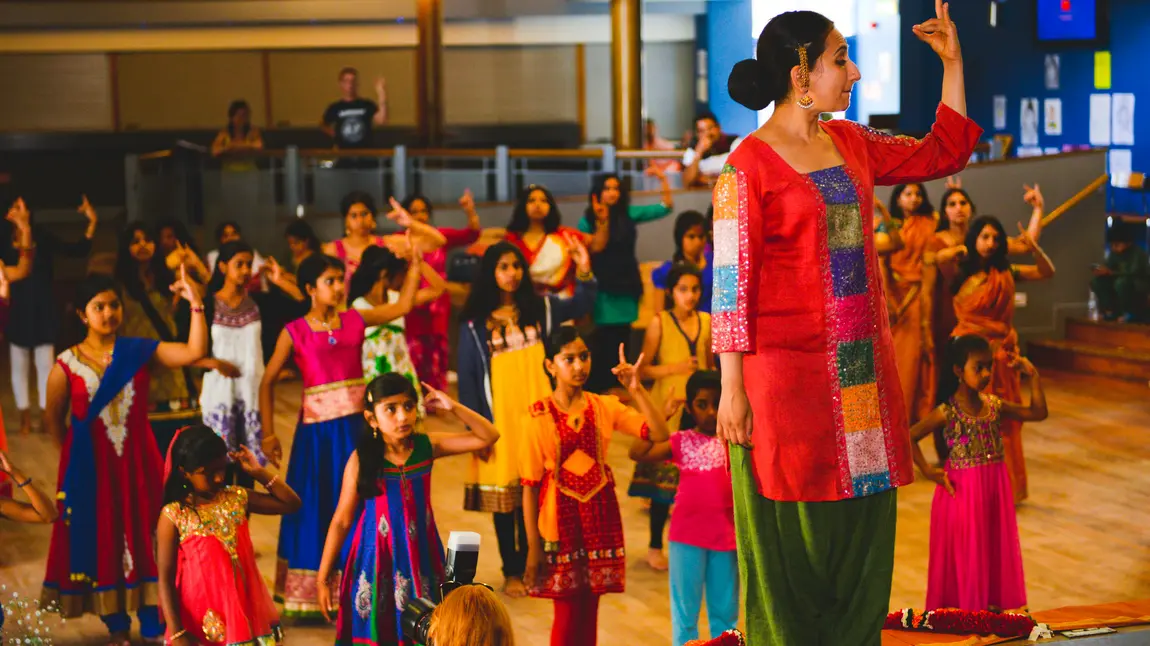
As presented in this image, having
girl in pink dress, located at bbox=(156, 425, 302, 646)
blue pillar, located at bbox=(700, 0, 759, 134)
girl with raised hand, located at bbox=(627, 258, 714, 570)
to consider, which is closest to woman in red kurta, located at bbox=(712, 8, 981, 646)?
girl in pink dress, located at bbox=(156, 425, 302, 646)

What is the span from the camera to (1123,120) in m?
10.8

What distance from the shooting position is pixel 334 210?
34.7ft

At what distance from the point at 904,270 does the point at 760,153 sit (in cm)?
425

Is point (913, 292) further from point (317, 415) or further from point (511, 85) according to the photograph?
point (511, 85)

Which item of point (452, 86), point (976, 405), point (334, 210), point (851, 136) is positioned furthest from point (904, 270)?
point (452, 86)

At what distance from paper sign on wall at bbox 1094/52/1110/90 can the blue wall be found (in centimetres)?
3

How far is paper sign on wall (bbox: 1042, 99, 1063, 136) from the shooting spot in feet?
36.7

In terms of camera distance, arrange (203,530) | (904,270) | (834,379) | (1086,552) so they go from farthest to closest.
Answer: (904,270)
(1086,552)
(203,530)
(834,379)

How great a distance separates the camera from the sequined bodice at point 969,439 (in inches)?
171

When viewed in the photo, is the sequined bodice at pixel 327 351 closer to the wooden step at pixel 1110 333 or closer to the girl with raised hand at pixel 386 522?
the girl with raised hand at pixel 386 522

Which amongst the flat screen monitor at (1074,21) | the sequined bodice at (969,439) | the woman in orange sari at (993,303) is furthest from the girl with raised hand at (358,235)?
the flat screen monitor at (1074,21)

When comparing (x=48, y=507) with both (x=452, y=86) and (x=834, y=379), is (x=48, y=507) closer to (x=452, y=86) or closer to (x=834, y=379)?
(x=834, y=379)

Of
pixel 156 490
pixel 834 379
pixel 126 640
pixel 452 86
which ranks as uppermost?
pixel 452 86

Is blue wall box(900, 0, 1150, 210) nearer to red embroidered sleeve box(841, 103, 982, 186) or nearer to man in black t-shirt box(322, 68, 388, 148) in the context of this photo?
man in black t-shirt box(322, 68, 388, 148)
